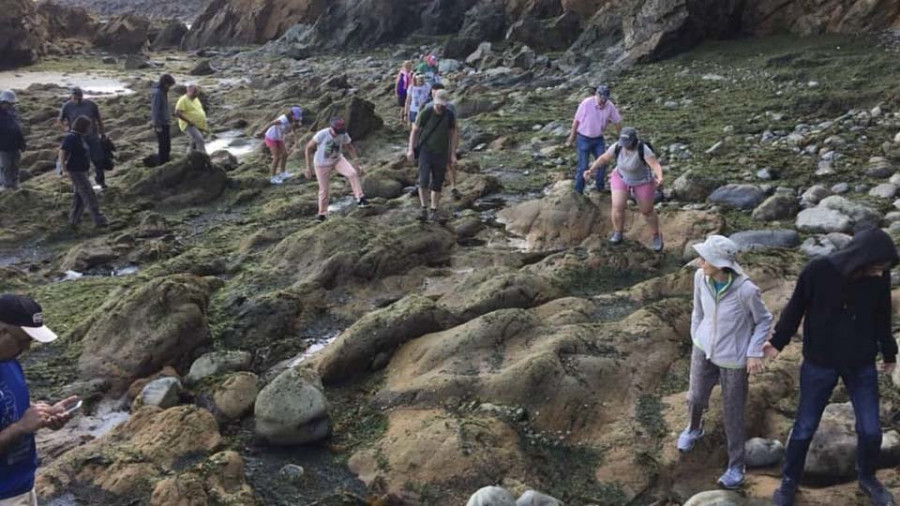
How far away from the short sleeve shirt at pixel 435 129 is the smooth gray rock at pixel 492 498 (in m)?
8.15

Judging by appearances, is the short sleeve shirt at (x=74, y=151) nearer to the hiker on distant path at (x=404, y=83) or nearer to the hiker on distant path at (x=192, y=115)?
the hiker on distant path at (x=192, y=115)

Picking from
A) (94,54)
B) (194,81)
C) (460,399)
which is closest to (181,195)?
(460,399)

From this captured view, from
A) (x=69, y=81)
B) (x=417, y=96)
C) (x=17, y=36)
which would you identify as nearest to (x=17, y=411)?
(x=417, y=96)

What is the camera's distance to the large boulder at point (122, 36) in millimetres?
58938

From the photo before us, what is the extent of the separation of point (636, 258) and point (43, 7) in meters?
58.3

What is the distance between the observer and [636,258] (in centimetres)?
1172

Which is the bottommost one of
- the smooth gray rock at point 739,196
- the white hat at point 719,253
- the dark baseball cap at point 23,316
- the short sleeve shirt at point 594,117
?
the smooth gray rock at point 739,196

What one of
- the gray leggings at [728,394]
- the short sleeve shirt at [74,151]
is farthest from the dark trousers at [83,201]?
the gray leggings at [728,394]

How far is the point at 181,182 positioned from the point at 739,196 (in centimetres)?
1131

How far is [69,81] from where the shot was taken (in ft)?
142

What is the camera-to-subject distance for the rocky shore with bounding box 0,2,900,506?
7270mm

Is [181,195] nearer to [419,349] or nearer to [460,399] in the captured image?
[419,349]

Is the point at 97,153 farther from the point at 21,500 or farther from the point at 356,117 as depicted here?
the point at 21,500

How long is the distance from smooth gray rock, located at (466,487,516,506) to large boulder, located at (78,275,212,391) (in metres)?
4.91
